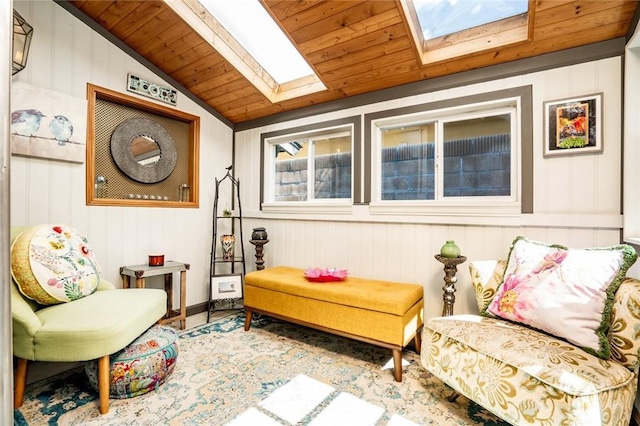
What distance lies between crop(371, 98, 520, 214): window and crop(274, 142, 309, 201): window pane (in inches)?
37.6

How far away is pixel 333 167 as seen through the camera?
10.9 ft

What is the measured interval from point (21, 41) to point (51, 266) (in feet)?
4.92

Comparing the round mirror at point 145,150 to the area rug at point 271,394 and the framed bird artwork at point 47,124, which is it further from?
the area rug at point 271,394

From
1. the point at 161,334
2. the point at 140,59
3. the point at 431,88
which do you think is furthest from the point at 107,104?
the point at 431,88

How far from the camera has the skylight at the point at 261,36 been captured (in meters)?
2.56

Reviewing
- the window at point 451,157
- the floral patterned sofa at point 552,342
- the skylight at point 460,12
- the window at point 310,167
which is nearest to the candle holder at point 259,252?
the window at point 310,167

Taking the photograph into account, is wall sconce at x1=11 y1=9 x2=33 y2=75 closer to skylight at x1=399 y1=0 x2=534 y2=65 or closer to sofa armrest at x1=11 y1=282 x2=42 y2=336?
sofa armrest at x1=11 y1=282 x2=42 y2=336

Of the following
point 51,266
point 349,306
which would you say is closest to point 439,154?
point 349,306

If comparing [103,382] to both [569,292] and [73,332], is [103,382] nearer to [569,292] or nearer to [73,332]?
[73,332]

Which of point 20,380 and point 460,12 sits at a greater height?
point 460,12

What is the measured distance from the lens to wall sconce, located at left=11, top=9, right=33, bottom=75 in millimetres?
2043

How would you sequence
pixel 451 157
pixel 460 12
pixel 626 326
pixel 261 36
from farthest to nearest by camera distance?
pixel 261 36, pixel 451 157, pixel 460 12, pixel 626 326

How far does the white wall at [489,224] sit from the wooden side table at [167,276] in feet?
3.29

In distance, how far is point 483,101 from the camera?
Answer: 238 cm
